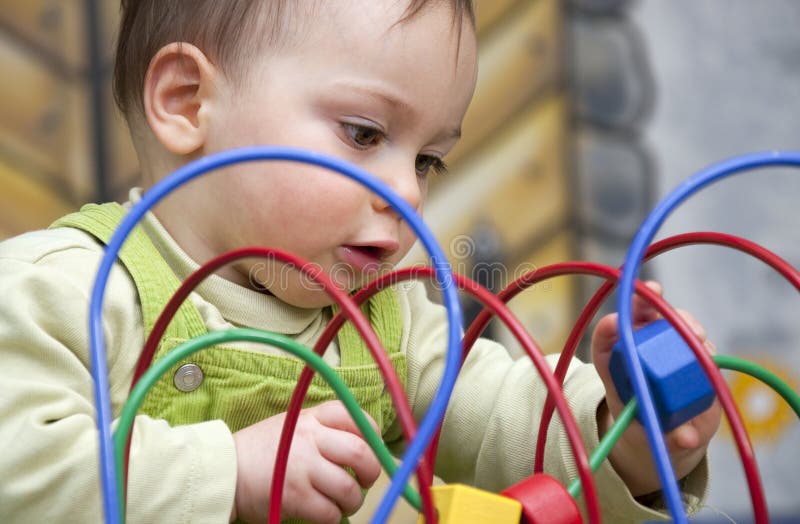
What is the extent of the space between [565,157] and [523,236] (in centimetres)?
16

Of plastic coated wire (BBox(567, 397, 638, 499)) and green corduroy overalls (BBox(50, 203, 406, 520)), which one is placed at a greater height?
green corduroy overalls (BBox(50, 203, 406, 520))

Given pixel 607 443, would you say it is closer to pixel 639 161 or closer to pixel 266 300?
pixel 266 300

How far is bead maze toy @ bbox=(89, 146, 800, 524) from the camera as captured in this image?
0.38 m

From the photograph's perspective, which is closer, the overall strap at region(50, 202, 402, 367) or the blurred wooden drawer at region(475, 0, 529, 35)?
the overall strap at region(50, 202, 402, 367)

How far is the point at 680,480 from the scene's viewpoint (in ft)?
2.05

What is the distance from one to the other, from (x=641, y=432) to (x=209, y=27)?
44cm

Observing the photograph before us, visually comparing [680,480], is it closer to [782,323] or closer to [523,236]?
[523,236]

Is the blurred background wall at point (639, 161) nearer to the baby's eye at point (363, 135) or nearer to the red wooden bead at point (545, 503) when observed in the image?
the baby's eye at point (363, 135)

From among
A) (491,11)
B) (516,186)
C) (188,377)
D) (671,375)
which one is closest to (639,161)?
(516,186)

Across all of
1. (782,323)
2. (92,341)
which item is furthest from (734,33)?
(92,341)

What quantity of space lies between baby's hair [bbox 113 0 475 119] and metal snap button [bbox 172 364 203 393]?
228mm

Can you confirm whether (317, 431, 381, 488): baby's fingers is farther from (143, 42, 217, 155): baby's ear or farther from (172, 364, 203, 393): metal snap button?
(143, 42, 217, 155): baby's ear

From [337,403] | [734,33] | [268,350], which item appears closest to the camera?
[337,403]

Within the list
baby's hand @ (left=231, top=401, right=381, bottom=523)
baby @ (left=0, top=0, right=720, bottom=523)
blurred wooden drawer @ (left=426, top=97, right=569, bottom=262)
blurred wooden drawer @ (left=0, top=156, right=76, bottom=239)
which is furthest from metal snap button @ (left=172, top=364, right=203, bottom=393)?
blurred wooden drawer @ (left=426, top=97, right=569, bottom=262)
